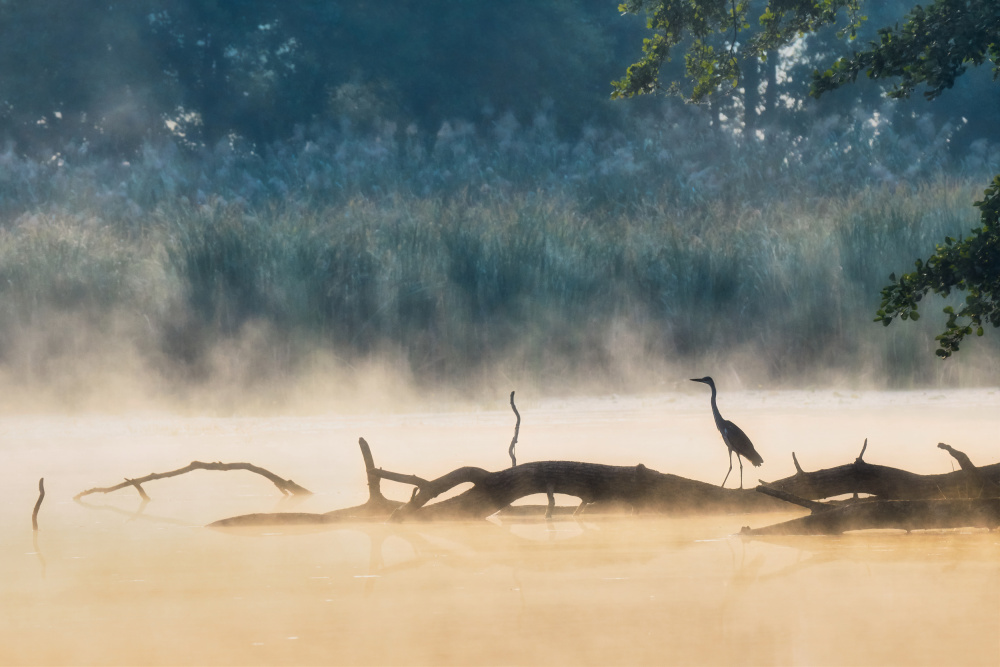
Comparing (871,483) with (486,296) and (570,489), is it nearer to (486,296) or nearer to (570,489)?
(570,489)

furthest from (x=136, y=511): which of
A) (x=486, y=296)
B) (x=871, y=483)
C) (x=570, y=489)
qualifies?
(x=486, y=296)

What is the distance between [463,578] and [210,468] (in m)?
1.82

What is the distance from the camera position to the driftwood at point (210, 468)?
19.8ft

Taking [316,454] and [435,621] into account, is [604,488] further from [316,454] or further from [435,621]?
[316,454]

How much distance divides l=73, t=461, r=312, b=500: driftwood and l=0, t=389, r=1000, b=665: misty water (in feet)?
0.30

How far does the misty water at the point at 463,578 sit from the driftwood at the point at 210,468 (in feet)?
0.30

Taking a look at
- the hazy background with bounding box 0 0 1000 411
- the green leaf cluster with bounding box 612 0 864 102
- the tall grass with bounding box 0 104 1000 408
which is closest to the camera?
the green leaf cluster with bounding box 612 0 864 102

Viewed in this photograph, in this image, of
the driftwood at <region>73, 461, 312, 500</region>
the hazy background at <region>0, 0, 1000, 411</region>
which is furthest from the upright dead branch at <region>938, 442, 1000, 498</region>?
the hazy background at <region>0, 0, 1000, 411</region>

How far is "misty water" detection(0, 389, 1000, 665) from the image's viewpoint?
12.1 ft

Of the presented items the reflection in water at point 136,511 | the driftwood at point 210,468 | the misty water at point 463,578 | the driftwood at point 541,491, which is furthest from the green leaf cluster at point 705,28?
the reflection in water at point 136,511

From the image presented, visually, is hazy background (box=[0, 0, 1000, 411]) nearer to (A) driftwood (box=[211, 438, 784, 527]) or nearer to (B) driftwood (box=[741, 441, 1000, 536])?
(A) driftwood (box=[211, 438, 784, 527])

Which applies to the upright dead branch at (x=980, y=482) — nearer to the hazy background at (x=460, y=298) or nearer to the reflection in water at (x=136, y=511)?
the reflection in water at (x=136, y=511)

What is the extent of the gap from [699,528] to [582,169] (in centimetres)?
1740

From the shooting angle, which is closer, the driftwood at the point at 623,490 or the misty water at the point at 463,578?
the misty water at the point at 463,578
